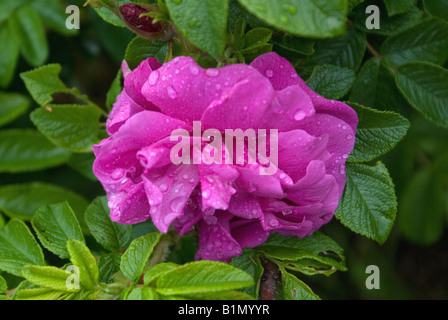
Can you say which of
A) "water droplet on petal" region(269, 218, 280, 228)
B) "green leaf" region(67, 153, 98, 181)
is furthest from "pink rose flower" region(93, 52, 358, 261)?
"green leaf" region(67, 153, 98, 181)

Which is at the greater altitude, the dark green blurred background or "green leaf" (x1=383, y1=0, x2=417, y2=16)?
"green leaf" (x1=383, y1=0, x2=417, y2=16)

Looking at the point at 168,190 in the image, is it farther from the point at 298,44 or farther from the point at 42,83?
the point at 42,83

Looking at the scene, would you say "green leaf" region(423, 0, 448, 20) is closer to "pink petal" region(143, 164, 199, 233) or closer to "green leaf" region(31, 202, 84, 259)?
"pink petal" region(143, 164, 199, 233)

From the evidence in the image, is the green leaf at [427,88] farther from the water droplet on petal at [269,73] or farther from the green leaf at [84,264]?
the green leaf at [84,264]

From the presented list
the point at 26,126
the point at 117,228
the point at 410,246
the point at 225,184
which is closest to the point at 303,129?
the point at 225,184

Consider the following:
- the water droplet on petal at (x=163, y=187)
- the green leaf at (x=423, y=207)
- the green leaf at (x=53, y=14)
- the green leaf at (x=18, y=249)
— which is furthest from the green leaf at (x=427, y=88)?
the green leaf at (x=53, y=14)

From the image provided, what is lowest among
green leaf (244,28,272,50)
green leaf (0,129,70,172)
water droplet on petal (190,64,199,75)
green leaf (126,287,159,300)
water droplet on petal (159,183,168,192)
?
green leaf (0,129,70,172)

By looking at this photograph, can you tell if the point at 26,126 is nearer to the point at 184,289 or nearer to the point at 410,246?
the point at 184,289
